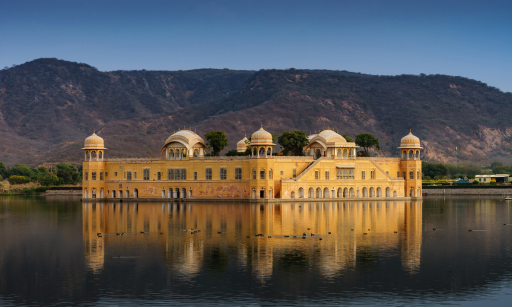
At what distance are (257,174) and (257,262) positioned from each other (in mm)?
42801

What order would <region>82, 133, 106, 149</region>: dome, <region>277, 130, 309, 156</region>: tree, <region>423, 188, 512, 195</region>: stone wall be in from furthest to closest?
<region>423, 188, 512, 195</region>: stone wall
<region>277, 130, 309, 156</region>: tree
<region>82, 133, 106, 149</region>: dome

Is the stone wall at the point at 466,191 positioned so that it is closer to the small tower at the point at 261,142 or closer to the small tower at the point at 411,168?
the small tower at the point at 411,168

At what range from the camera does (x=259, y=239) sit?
3650 cm

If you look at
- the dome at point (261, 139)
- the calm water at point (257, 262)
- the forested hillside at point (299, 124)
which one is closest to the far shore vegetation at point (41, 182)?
the dome at point (261, 139)

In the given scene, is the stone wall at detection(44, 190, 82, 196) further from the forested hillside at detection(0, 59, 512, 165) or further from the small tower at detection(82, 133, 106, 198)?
the forested hillside at detection(0, 59, 512, 165)

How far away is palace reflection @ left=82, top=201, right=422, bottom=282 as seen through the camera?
94.4 ft

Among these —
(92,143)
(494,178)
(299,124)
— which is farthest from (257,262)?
(299,124)

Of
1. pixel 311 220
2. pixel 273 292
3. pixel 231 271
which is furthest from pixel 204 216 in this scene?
pixel 273 292

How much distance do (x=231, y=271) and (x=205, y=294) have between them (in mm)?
3931

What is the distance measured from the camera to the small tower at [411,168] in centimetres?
8056

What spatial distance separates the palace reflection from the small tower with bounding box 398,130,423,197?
2454 cm

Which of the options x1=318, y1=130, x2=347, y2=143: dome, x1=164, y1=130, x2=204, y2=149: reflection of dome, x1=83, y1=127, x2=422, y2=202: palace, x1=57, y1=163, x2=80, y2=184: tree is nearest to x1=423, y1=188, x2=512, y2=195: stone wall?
x1=83, y1=127, x2=422, y2=202: palace

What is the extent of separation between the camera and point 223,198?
243 feet

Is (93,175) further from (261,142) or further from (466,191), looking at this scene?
(466,191)
